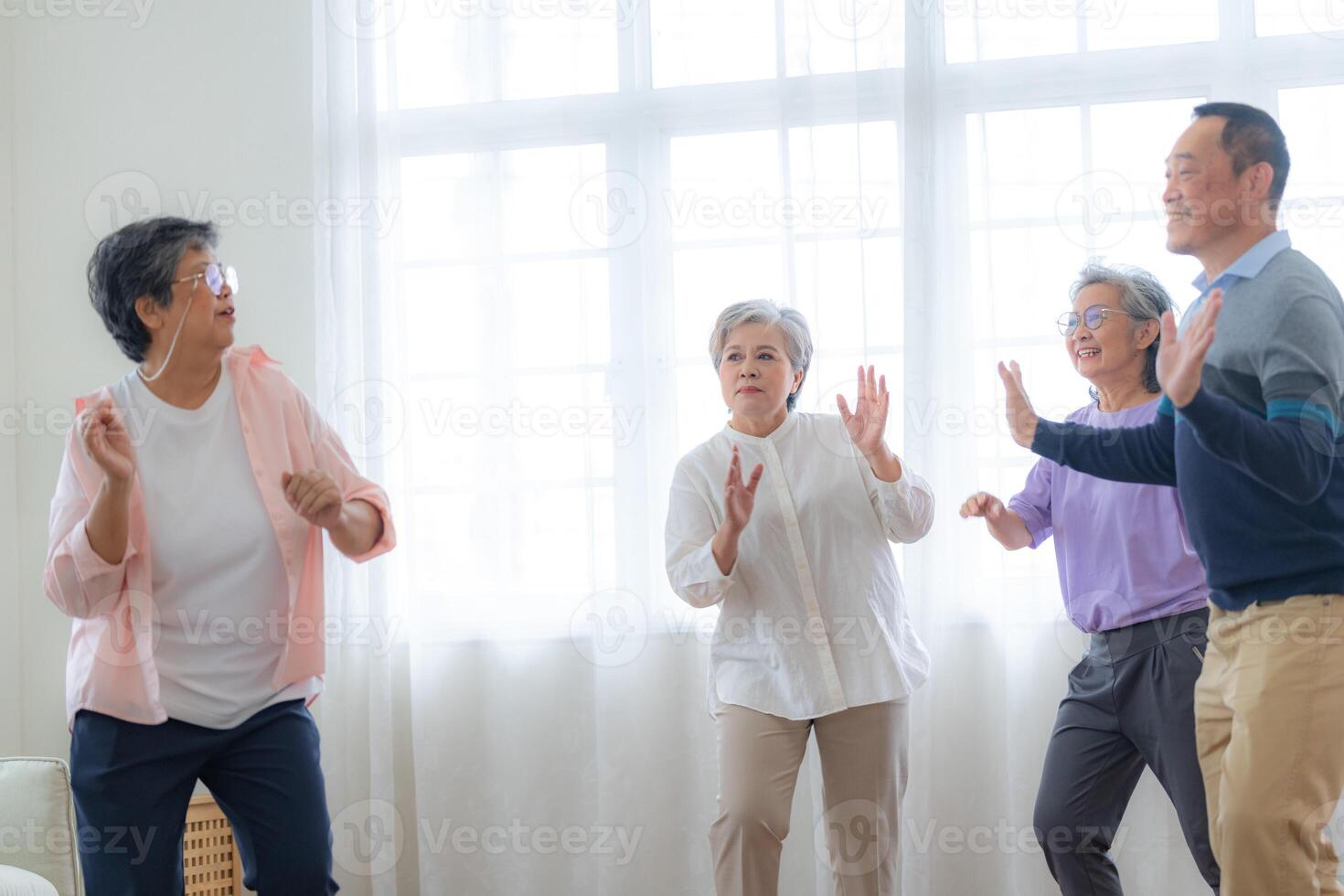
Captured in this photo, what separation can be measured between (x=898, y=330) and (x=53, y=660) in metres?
2.66

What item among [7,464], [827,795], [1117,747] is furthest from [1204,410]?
[7,464]

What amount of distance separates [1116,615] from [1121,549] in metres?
0.13

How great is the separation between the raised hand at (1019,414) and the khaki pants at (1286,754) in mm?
496

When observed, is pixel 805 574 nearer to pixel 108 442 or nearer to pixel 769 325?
pixel 769 325

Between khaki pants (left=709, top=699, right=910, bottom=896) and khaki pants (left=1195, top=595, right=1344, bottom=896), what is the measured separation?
735 mm

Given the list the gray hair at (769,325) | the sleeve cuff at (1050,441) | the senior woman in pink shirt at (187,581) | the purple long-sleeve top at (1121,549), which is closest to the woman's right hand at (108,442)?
the senior woman in pink shirt at (187,581)

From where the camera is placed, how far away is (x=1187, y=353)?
1.61m

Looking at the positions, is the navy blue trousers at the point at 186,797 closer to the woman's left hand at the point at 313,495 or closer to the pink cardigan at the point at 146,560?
the pink cardigan at the point at 146,560

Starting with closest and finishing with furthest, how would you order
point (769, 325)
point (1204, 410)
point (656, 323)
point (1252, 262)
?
1. point (1204, 410)
2. point (1252, 262)
3. point (769, 325)
4. point (656, 323)

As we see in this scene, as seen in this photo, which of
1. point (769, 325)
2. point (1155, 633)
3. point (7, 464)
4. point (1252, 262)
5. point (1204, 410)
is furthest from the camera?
point (7, 464)

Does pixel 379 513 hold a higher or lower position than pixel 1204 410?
lower

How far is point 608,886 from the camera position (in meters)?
3.14

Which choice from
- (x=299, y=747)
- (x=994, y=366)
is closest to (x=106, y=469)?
(x=299, y=747)

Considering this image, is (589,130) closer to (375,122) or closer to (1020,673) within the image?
(375,122)
